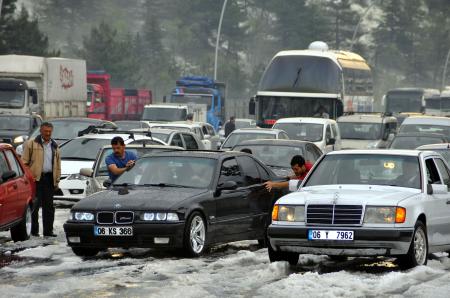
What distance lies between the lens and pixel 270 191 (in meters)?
16.2

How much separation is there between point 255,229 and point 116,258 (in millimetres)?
2285

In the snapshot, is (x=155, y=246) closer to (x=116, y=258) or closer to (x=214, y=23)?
(x=116, y=258)

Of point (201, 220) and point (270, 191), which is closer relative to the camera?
point (201, 220)

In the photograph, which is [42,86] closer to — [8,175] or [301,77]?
[301,77]

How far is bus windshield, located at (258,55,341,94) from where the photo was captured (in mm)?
42344

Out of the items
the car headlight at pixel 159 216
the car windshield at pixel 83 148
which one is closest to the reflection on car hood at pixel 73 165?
the car windshield at pixel 83 148

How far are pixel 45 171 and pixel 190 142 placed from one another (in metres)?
11.2

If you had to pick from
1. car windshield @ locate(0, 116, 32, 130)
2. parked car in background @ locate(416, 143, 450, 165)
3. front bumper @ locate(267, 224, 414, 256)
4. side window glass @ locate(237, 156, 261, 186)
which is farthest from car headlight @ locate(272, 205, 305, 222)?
car windshield @ locate(0, 116, 32, 130)

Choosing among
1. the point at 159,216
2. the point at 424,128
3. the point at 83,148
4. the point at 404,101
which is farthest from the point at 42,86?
the point at 159,216

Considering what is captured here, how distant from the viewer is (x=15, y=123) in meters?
36.0

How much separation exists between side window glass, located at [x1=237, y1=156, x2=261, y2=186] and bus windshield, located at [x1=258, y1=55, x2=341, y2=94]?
26.4m

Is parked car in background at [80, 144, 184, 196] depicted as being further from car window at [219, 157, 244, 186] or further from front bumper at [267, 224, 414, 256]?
front bumper at [267, 224, 414, 256]

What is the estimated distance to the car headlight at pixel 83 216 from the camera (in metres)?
14.1

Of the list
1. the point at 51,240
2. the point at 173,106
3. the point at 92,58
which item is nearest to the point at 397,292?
the point at 51,240
